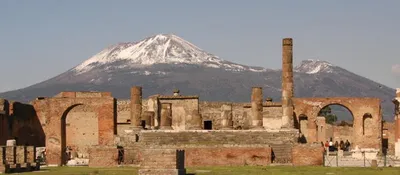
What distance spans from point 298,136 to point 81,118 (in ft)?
65.0

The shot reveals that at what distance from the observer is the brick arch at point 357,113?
208 ft

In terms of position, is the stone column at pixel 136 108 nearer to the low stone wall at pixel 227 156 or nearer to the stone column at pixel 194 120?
the stone column at pixel 194 120

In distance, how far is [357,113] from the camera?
64.0m

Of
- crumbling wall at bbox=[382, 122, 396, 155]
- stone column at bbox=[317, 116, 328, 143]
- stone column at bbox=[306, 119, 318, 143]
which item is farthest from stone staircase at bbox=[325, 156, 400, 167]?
stone column at bbox=[317, 116, 328, 143]

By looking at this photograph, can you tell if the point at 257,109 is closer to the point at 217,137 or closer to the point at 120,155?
the point at 217,137

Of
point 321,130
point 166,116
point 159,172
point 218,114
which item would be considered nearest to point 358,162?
point 159,172

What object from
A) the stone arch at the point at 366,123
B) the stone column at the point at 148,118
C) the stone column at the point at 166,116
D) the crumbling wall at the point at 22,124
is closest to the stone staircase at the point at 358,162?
the stone column at the point at 166,116

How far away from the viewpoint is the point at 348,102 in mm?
64500

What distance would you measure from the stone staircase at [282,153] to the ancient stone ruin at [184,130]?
0.05 m

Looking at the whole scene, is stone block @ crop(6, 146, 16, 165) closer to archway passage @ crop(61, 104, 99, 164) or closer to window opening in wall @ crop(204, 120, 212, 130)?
archway passage @ crop(61, 104, 99, 164)

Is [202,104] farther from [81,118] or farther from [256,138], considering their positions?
[256,138]

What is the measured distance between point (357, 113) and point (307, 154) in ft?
70.0

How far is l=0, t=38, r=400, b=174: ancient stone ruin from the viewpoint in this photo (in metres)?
43.6

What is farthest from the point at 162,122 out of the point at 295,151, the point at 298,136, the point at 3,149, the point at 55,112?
the point at 3,149
